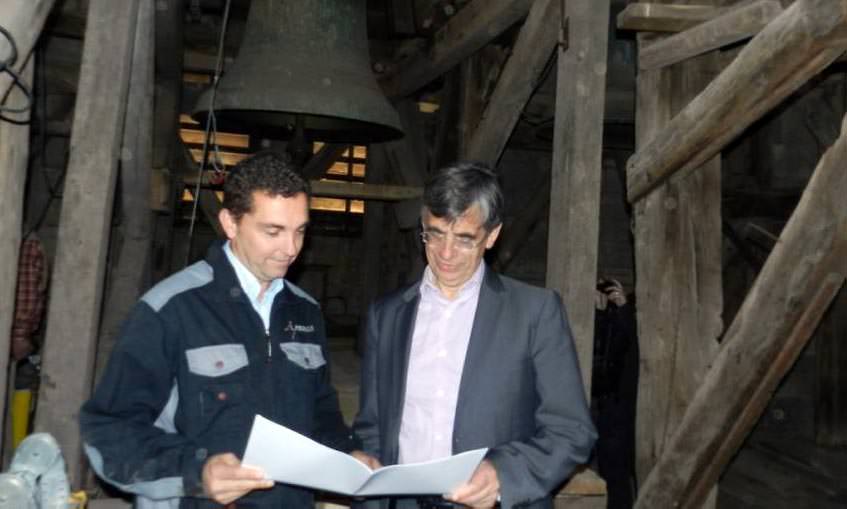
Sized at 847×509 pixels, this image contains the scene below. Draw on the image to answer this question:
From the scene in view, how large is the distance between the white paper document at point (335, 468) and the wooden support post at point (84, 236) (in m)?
1.00

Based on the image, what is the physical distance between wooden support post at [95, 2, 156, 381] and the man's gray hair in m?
2.16

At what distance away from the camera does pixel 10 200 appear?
7.31 feet

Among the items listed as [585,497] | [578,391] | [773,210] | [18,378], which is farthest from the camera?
[773,210]

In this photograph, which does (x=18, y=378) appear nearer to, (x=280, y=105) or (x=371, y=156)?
(x=371, y=156)

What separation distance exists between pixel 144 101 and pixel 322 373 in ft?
7.62

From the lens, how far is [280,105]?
10.2ft

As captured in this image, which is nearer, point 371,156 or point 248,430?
point 248,430

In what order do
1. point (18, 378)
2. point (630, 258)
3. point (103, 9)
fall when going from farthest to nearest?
point (630, 258)
point (18, 378)
point (103, 9)

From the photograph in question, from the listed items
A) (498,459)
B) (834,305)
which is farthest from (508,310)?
(834,305)

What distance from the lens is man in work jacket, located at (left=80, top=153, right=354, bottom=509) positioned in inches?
62.0

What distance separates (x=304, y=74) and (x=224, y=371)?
6.12 ft

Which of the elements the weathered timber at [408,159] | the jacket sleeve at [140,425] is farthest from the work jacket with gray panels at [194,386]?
the weathered timber at [408,159]

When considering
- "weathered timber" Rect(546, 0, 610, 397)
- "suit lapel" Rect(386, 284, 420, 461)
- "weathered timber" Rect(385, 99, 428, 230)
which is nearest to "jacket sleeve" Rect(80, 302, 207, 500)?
"suit lapel" Rect(386, 284, 420, 461)

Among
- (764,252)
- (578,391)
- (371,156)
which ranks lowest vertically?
(578,391)
